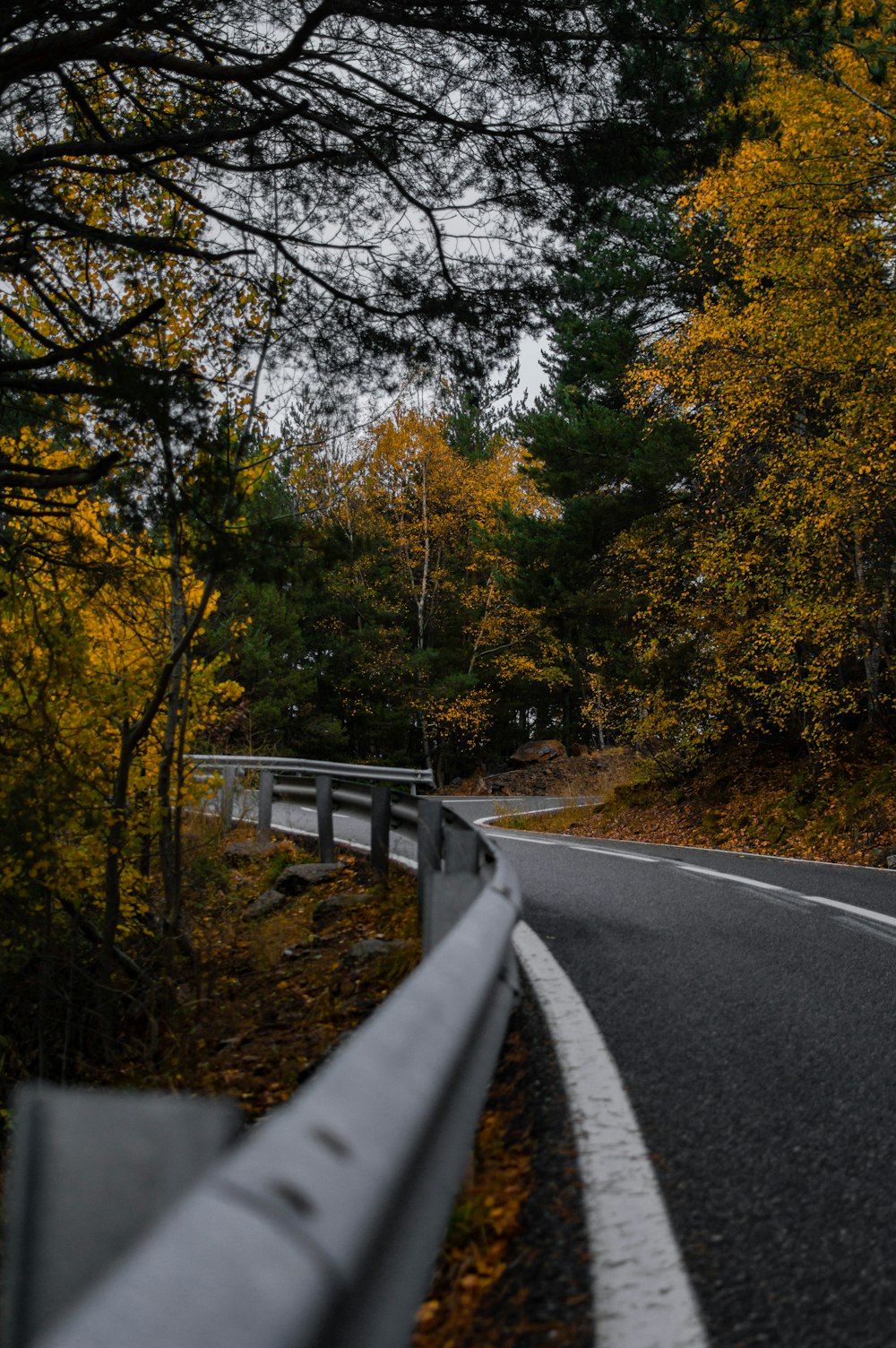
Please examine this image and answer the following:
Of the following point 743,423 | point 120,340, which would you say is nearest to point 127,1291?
point 120,340

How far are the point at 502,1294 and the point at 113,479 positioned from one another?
16.2 ft

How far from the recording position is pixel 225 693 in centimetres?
837

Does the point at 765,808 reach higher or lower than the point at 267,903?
higher

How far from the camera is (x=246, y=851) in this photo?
1150 centimetres

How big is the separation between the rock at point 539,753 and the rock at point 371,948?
81.2 feet

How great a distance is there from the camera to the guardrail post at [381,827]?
8289 mm

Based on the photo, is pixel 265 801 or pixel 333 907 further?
pixel 265 801

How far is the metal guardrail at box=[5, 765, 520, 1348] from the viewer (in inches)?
26.7

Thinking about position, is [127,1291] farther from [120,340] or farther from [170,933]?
[170,933]

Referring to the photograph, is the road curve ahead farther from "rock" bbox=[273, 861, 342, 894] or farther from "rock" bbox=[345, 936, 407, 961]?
"rock" bbox=[273, 861, 342, 894]

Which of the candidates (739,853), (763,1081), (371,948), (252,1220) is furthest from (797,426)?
(252,1220)

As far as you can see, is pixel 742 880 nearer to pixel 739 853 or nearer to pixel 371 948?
pixel 739 853

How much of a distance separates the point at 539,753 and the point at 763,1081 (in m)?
28.3

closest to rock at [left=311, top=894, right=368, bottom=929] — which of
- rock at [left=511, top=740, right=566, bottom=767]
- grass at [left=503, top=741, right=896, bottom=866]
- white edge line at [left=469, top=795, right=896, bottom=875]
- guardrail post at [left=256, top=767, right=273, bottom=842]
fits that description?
guardrail post at [left=256, top=767, right=273, bottom=842]
